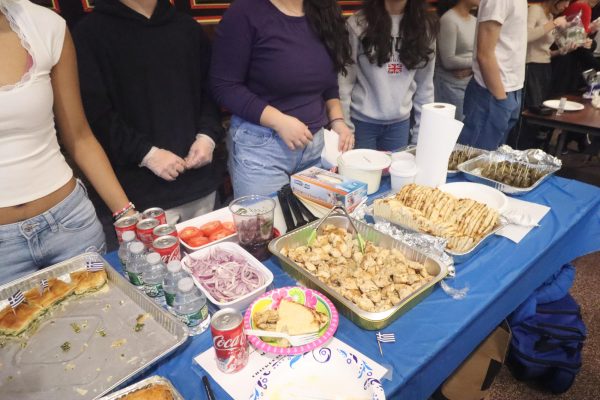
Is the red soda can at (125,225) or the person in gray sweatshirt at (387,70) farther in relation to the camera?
the person in gray sweatshirt at (387,70)

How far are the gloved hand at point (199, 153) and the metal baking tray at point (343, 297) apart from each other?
0.68 metres

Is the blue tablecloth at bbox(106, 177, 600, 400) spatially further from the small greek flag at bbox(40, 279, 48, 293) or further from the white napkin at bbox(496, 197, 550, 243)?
the small greek flag at bbox(40, 279, 48, 293)

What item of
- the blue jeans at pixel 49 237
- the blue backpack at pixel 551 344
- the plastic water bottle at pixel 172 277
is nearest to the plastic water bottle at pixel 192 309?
the plastic water bottle at pixel 172 277

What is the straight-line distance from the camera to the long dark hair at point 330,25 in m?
1.82

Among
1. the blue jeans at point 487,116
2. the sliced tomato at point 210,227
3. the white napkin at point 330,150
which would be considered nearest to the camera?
the sliced tomato at point 210,227

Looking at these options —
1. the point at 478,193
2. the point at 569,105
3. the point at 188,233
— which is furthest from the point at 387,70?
the point at 569,105

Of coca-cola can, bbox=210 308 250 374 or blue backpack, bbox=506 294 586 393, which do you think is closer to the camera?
coca-cola can, bbox=210 308 250 374

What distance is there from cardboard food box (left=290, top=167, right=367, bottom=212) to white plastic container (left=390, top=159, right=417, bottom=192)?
9.6 inches

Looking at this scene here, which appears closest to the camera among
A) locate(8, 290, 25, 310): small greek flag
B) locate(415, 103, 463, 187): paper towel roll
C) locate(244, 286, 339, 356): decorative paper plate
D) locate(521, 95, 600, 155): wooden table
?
locate(244, 286, 339, 356): decorative paper plate

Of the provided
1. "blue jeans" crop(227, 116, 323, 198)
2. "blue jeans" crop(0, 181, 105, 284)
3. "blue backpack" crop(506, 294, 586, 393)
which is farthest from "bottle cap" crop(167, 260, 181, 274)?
"blue backpack" crop(506, 294, 586, 393)

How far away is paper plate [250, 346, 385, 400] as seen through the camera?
88 centimetres

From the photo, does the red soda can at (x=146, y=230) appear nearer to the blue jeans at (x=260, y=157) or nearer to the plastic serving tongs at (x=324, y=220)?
the plastic serving tongs at (x=324, y=220)

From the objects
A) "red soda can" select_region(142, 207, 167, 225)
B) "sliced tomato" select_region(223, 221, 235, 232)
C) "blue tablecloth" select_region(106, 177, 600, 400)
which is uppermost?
"red soda can" select_region(142, 207, 167, 225)

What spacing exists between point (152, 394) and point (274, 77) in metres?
1.40
